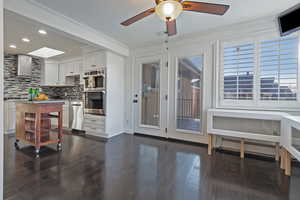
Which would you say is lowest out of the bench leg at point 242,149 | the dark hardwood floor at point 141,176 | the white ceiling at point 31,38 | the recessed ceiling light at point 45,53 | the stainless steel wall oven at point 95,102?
the dark hardwood floor at point 141,176

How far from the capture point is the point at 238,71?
283 cm

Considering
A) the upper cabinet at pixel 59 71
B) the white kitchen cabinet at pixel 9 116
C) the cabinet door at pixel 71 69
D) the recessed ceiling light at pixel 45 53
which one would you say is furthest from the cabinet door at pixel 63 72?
the white kitchen cabinet at pixel 9 116

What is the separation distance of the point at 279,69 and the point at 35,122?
4.39 m

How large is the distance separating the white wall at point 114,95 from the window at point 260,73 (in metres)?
2.56

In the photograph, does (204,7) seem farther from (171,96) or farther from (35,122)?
(35,122)

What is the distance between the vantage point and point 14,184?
1.74 metres

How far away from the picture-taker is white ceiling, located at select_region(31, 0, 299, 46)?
2.12 meters

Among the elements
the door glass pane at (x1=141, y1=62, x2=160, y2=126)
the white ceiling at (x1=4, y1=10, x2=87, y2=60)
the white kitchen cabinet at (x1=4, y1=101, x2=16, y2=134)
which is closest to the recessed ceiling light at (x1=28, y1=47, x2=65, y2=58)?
the white ceiling at (x1=4, y1=10, x2=87, y2=60)

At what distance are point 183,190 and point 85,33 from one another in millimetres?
3051

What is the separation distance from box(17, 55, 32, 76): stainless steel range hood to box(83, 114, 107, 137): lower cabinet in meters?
2.74

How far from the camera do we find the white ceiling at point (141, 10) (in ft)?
6.95

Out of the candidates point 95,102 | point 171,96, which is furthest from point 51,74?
point 171,96

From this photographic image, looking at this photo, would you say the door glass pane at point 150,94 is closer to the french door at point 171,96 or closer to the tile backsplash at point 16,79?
the french door at point 171,96

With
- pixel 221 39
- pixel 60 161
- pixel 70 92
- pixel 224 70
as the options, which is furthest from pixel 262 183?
pixel 70 92
